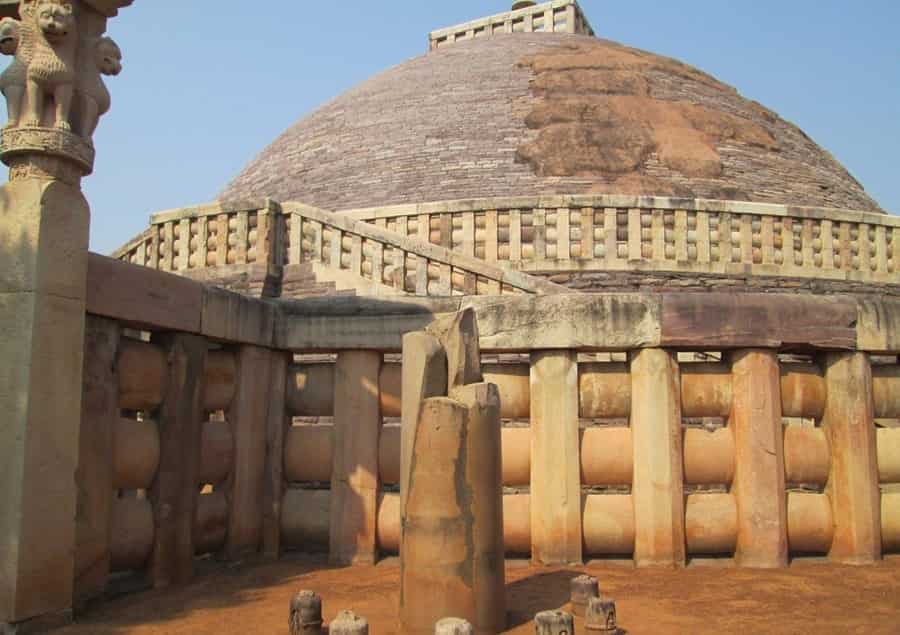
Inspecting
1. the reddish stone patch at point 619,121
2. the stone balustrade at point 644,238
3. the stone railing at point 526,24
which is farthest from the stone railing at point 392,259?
the stone railing at point 526,24

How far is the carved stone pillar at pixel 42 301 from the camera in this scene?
441 centimetres

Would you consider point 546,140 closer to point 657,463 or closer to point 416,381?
point 657,463

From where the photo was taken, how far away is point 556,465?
5855 mm

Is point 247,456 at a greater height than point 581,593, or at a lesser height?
greater

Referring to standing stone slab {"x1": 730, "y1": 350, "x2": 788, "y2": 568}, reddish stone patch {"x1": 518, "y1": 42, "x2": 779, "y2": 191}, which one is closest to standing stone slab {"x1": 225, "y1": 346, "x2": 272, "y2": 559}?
standing stone slab {"x1": 730, "y1": 350, "x2": 788, "y2": 568}

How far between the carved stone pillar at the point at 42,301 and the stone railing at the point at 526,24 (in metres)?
25.5

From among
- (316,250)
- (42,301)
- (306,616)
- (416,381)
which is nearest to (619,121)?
(316,250)

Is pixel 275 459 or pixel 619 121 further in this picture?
pixel 619 121

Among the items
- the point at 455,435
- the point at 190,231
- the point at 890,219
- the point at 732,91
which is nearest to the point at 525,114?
the point at 732,91

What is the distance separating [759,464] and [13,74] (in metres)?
5.25

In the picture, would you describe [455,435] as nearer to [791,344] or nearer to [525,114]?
[791,344]

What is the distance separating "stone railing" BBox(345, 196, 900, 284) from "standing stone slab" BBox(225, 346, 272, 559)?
8.39 metres

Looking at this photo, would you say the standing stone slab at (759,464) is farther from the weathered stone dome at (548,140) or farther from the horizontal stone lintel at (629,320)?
the weathered stone dome at (548,140)

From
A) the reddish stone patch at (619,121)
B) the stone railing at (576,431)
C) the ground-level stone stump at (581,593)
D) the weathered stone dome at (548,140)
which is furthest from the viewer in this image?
the reddish stone patch at (619,121)
